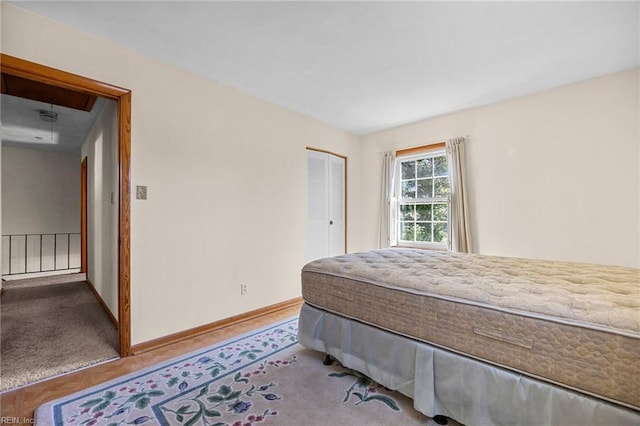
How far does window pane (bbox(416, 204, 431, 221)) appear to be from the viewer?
4.06 meters

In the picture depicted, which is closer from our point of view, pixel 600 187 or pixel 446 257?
pixel 446 257

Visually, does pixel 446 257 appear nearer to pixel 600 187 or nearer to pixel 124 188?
pixel 600 187

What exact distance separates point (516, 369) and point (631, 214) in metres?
2.43

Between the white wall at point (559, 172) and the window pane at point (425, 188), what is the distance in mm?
570

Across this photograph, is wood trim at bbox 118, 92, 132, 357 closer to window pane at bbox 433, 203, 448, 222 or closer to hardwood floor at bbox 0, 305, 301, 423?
hardwood floor at bbox 0, 305, 301, 423

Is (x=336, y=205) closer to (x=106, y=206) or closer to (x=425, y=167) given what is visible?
(x=425, y=167)

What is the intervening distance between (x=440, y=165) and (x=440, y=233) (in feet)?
3.14

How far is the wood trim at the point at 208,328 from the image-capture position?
240 centimetres

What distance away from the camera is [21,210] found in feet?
18.6

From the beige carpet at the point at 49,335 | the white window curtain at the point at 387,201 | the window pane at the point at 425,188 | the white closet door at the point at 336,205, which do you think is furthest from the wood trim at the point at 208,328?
the window pane at the point at 425,188

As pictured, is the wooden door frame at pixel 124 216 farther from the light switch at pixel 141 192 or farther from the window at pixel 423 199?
the window at pixel 423 199

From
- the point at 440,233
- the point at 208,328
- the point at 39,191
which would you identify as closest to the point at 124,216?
the point at 208,328

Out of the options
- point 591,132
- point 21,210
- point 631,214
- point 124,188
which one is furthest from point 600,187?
point 21,210

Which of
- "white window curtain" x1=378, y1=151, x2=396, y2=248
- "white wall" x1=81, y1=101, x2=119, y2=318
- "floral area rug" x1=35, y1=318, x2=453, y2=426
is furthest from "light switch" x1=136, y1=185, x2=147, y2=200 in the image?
"white window curtain" x1=378, y1=151, x2=396, y2=248
